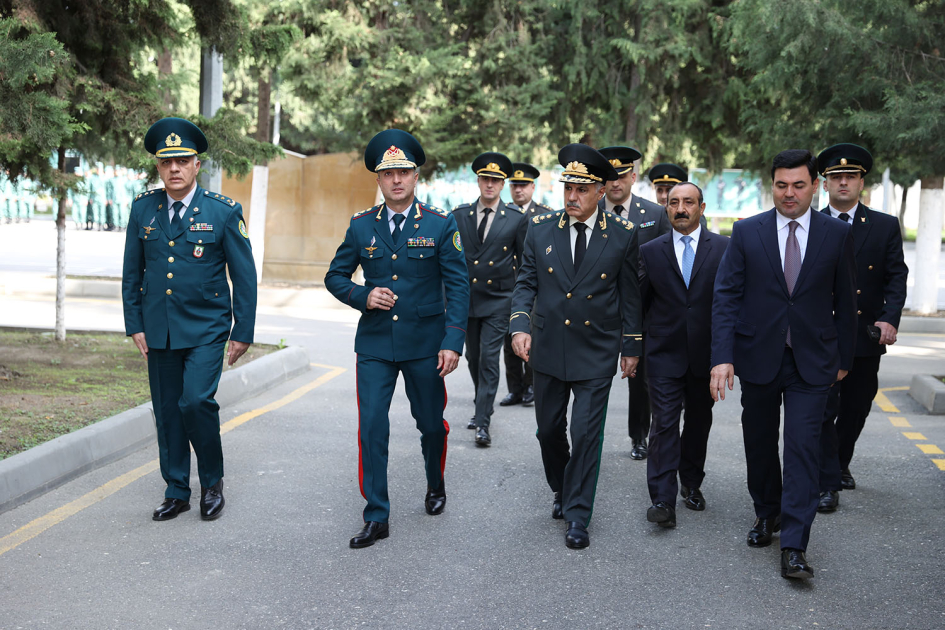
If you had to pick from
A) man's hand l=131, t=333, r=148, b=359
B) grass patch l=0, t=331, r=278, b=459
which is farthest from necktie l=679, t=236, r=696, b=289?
grass patch l=0, t=331, r=278, b=459

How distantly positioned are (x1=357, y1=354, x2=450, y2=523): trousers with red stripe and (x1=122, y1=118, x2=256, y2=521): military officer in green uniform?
0.74 metres

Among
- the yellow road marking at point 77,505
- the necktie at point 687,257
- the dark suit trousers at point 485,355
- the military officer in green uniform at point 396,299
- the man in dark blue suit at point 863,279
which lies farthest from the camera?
the dark suit trousers at point 485,355

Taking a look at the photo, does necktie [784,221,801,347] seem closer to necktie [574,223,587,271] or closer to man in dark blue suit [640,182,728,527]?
man in dark blue suit [640,182,728,527]

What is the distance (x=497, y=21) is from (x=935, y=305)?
30.1 feet

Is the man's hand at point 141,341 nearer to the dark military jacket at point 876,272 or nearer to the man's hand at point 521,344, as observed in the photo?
the man's hand at point 521,344

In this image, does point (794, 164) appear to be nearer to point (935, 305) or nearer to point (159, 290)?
point (159, 290)

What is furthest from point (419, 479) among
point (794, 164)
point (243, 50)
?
point (243, 50)

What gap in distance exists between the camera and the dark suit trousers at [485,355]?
780 centimetres

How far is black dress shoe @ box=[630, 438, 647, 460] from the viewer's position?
7.27m

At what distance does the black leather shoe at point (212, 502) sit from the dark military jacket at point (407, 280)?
1126 millimetres

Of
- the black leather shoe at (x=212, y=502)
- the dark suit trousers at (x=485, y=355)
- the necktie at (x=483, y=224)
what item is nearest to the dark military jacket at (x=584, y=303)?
the black leather shoe at (x=212, y=502)

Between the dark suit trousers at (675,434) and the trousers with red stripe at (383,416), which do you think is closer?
the trousers with red stripe at (383,416)

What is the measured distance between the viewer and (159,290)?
5.51 meters

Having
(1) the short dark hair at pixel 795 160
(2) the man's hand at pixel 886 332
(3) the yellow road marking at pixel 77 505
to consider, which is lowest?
(3) the yellow road marking at pixel 77 505
